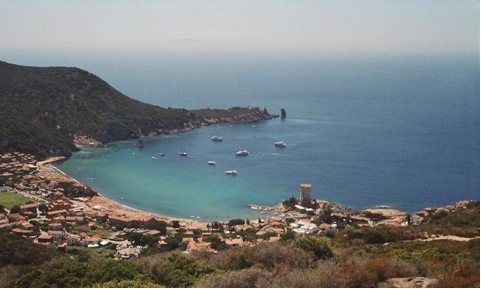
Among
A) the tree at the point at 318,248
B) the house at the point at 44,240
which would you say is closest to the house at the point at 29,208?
the house at the point at 44,240

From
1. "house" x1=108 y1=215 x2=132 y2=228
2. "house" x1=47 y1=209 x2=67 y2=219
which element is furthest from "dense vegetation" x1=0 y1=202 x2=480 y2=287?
"house" x1=47 y1=209 x2=67 y2=219

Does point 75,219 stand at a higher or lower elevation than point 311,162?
lower

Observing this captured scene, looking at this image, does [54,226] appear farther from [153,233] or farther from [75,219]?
[153,233]

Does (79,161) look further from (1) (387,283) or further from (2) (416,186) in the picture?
(1) (387,283)

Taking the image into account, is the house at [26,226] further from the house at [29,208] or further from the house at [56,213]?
the house at [29,208]

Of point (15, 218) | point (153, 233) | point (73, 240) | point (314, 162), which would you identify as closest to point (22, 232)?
point (73, 240)

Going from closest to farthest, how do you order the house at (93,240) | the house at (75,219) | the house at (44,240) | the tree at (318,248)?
the tree at (318,248), the house at (44,240), the house at (93,240), the house at (75,219)
